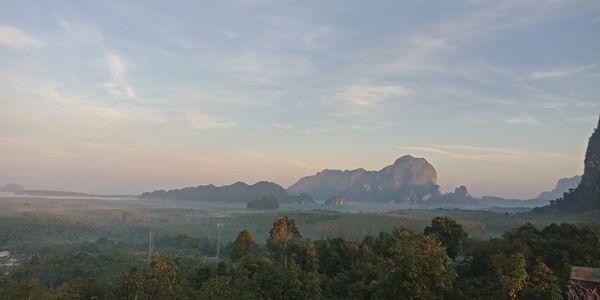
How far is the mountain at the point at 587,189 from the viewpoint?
254 feet

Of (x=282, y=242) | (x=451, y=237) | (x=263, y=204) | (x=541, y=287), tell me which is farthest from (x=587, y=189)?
(x=263, y=204)

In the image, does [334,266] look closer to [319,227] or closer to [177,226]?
[319,227]

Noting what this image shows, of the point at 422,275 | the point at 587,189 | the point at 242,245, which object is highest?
the point at 587,189

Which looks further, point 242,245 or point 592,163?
point 592,163

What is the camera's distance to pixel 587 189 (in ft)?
268

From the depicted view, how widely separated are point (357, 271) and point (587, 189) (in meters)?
75.4

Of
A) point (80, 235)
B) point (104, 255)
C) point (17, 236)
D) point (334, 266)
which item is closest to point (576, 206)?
point (334, 266)

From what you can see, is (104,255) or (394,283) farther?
(104,255)

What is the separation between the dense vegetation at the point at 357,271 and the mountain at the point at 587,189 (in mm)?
58494

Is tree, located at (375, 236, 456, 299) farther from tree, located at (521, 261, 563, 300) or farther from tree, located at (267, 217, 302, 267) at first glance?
tree, located at (267, 217, 302, 267)

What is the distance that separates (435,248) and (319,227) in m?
57.6

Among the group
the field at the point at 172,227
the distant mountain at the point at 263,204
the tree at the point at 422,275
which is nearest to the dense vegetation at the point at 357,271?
the tree at the point at 422,275

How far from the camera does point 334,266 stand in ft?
95.5

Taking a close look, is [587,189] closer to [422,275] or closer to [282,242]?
[282,242]
